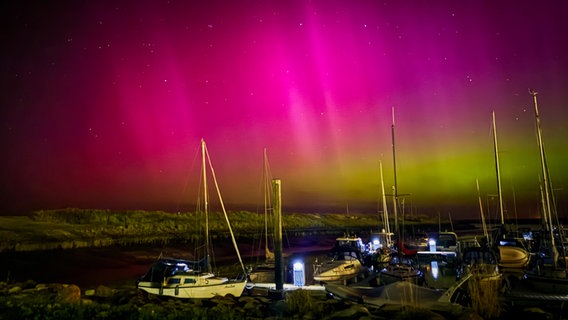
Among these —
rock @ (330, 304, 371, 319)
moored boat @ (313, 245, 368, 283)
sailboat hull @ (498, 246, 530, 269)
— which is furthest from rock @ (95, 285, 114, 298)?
sailboat hull @ (498, 246, 530, 269)

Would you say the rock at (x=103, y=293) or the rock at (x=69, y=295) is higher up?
the rock at (x=69, y=295)

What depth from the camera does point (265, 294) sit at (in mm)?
24141

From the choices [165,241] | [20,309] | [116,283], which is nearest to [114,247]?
[165,241]

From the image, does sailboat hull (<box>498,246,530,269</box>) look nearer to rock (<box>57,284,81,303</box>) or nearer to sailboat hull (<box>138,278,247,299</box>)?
sailboat hull (<box>138,278,247,299</box>)

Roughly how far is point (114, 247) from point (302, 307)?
70845mm

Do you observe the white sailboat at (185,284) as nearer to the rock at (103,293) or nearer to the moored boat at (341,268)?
the rock at (103,293)

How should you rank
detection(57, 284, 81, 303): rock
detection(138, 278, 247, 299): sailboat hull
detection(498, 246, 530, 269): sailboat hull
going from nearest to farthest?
detection(57, 284, 81, 303): rock → detection(138, 278, 247, 299): sailboat hull → detection(498, 246, 530, 269): sailboat hull

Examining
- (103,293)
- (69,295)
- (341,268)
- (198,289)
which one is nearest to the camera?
(69,295)

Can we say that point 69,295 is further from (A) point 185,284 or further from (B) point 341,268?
(B) point 341,268

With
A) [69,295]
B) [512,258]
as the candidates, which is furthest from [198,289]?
[512,258]

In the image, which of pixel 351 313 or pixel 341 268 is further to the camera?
pixel 341 268

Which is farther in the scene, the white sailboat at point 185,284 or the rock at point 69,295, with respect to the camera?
the white sailboat at point 185,284

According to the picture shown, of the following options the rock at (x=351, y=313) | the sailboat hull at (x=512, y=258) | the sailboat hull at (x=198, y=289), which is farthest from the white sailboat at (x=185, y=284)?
the sailboat hull at (x=512, y=258)

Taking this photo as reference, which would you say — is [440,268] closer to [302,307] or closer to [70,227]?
[302,307]
